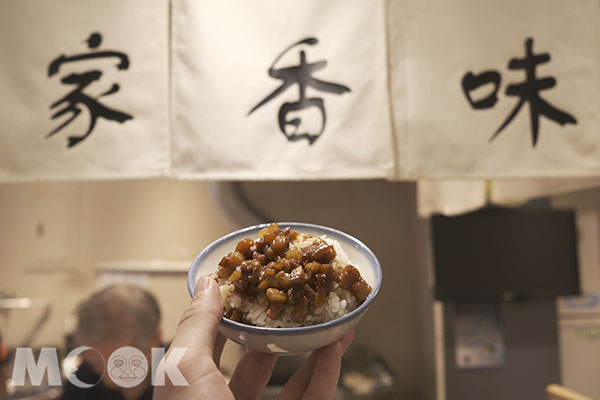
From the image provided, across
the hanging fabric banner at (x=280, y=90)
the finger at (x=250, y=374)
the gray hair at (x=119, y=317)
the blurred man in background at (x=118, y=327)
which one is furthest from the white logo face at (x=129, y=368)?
the gray hair at (x=119, y=317)

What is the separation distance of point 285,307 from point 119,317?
134 cm

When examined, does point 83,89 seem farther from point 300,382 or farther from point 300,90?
point 300,382

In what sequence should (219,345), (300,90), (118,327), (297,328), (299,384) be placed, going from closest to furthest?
(297,328) < (219,345) < (299,384) < (300,90) < (118,327)

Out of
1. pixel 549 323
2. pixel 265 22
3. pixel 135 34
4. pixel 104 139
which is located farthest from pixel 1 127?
pixel 549 323

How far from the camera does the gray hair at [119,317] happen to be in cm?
163

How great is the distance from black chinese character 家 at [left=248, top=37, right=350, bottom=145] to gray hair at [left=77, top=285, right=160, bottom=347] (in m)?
1.01

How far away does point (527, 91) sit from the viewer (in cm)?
133

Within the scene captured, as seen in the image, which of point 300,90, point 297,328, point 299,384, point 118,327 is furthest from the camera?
point 118,327

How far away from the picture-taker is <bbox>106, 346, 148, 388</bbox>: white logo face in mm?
659

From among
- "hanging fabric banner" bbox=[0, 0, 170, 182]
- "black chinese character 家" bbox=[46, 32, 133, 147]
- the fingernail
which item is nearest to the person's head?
"hanging fabric banner" bbox=[0, 0, 170, 182]

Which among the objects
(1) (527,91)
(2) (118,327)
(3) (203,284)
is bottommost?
(2) (118,327)

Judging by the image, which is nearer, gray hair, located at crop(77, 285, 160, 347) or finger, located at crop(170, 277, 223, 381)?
finger, located at crop(170, 277, 223, 381)

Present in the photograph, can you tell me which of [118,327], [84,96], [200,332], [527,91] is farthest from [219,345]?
[527,91]

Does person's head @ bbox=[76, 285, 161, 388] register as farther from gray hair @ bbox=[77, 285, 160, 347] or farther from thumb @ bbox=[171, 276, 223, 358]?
thumb @ bbox=[171, 276, 223, 358]
